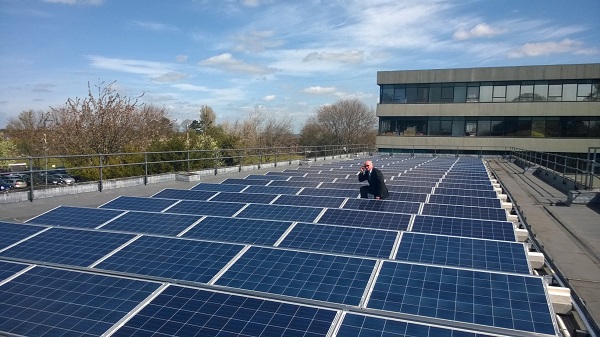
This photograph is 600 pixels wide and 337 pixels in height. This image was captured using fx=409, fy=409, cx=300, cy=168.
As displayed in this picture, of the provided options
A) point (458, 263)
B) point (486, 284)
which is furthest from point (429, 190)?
point (486, 284)

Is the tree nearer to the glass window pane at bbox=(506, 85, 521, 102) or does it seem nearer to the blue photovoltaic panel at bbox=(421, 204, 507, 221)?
the glass window pane at bbox=(506, 85, 521, 102)

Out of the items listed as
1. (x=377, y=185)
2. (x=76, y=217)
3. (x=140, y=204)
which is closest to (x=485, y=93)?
(x=377, y=185)

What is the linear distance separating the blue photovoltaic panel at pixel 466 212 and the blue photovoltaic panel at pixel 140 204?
17.0 feet

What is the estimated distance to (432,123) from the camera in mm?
47250

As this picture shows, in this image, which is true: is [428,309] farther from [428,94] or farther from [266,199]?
[428,94]

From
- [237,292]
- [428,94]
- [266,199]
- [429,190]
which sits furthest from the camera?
[428,94]

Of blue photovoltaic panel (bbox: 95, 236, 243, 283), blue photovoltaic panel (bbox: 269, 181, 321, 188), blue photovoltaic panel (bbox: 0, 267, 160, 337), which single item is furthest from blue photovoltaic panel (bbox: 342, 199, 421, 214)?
blue photovoltaic panel (bbox: 0, 267, 160, 337)

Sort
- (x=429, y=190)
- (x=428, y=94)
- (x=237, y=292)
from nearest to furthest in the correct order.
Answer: (x=237, y=292) < (x=429, y=190) < (x=428, y=94)

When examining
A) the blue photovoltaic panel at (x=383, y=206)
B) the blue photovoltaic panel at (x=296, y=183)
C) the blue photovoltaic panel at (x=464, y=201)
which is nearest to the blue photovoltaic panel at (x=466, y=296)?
the blue photovoltaic panel at (x=383, y=206)

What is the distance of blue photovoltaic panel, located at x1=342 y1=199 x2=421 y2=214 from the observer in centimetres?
789

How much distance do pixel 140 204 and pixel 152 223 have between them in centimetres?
229

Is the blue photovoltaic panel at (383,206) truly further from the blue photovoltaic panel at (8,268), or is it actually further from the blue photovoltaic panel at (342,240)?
the blue photovoltaic panel at (8,268)

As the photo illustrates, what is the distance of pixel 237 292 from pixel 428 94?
47295 mm

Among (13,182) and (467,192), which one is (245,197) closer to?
(467,192)
